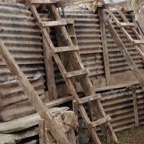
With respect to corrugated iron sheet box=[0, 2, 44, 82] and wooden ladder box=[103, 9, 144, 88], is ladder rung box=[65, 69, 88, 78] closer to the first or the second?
corrugated iron sheet box=[0, 2, 44, 82]

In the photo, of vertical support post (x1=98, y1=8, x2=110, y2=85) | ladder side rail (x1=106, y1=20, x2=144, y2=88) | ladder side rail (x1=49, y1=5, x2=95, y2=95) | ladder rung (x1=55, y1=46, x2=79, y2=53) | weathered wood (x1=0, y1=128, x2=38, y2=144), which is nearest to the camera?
weathered wood (x1=0, y1=128, x2=38, y2=144)

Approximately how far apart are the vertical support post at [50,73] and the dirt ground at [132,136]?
1681 millimetres

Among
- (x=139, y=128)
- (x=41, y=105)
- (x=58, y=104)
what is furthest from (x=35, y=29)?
(x=139, y=128)

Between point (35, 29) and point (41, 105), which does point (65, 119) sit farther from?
point (35, 29)

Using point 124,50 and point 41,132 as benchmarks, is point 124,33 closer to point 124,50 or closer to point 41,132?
point 124,50

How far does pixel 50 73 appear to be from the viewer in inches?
241

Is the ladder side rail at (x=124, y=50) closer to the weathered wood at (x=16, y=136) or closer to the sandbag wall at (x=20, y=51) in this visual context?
the sandbag wall at (x=20, y=51)

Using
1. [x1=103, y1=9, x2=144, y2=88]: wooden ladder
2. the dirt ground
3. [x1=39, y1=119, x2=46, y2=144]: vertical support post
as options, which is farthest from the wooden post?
[x1=103, y1=9, x2=144, y2=88]: wooden ladder

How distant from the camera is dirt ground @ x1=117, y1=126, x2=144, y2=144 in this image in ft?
21.1

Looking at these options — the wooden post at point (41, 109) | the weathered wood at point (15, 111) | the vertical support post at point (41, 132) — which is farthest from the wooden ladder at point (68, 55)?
the wooden post at point (41, 109)

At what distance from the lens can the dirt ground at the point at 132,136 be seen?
21.1 feet

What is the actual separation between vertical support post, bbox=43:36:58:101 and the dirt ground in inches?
66.2

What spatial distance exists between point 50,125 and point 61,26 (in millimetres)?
2892

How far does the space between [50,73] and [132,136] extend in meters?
2.24
